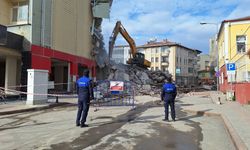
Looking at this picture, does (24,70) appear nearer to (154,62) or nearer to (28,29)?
(28,29)

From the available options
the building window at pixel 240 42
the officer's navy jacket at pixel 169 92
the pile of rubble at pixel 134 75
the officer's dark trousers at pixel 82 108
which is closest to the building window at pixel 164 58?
the pile of rubble at pixel 134 75

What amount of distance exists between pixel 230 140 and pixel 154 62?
85.2m

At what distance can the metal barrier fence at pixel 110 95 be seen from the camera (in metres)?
18.0

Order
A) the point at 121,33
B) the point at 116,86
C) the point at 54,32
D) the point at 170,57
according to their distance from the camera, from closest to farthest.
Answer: the point at 116,86 → the point at 54,32 → the point at 121,33 → the point at 170,57

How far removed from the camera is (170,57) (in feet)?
297

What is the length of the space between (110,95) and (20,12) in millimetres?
13289

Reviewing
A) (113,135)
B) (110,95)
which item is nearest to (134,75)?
(110,95)

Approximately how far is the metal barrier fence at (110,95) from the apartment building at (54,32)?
8726 millimetres

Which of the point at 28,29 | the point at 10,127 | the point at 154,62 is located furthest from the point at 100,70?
the point at 154,62

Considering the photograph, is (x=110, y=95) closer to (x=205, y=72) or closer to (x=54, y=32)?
(x=54, y=32)

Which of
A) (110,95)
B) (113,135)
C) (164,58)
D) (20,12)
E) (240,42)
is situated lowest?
(113,135)

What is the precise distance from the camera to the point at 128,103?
756 inches

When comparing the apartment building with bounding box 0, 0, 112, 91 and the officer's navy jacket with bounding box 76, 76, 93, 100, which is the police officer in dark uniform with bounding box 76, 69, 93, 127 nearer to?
the officer's navy jacket with bounding box 76, 76, 93, 100

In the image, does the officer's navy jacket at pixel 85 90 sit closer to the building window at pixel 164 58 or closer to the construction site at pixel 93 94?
the construction site at pixel 93 94
